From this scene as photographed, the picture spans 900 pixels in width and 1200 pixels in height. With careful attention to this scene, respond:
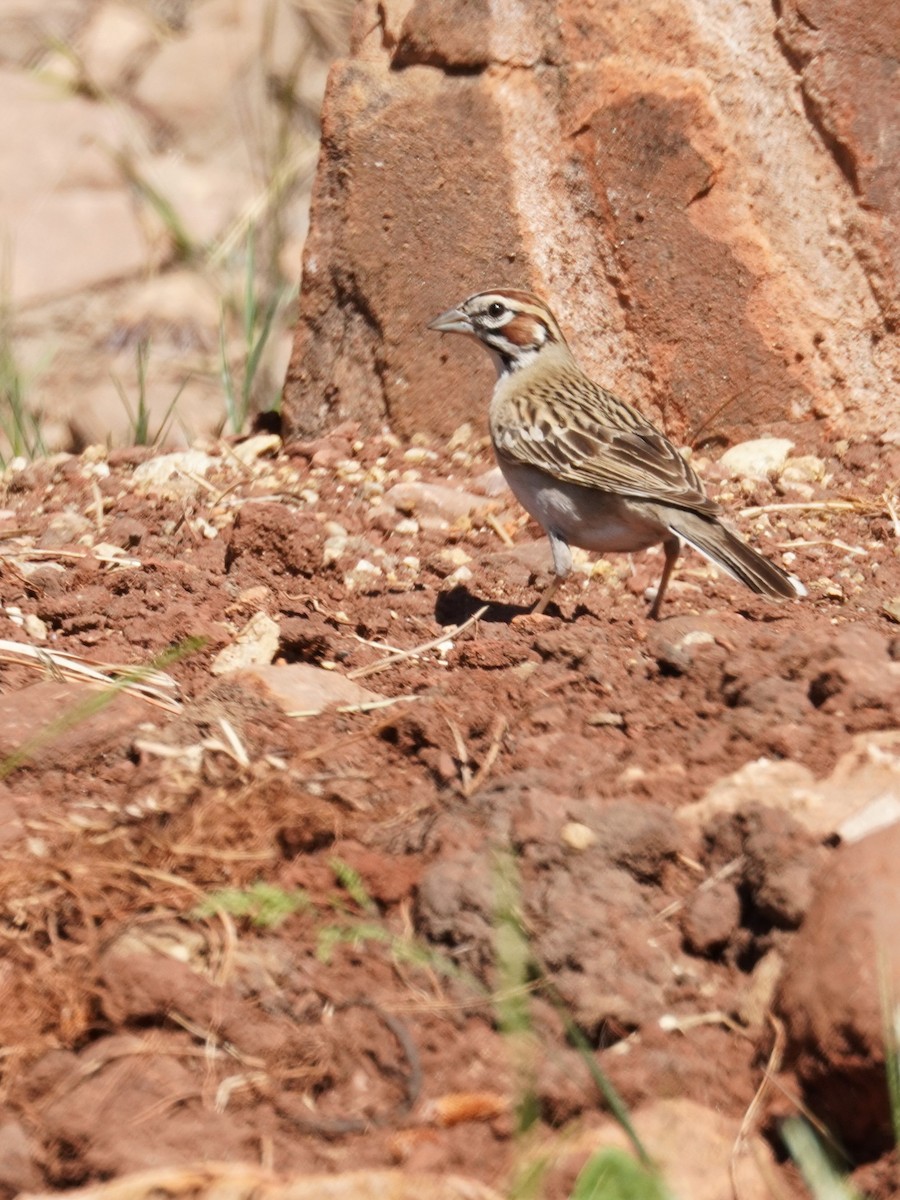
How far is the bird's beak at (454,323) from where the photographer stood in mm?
6277

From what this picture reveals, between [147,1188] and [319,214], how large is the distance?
4.92 meters

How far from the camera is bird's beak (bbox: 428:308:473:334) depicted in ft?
20.6

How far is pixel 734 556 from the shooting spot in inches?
204

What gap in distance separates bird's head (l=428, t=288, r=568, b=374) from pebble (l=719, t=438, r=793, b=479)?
896 millimetres

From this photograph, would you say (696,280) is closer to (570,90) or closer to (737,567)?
(570,90)

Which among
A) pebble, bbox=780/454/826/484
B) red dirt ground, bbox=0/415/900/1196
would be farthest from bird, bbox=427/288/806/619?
red dirt ground, bbox=0/415/900/1196

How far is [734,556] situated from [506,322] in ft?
5.16

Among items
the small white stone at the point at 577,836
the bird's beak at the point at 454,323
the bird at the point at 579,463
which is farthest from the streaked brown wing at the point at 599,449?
the small white stone at the point at 577,836

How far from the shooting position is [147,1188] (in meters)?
2.61

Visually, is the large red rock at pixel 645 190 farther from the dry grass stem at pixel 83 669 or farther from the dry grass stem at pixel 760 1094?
the dry grass stem at pixel 760 1094

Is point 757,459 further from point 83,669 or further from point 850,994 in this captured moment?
point 850,994

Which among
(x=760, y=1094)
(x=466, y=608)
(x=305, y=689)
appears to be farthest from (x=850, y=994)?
(x=466, y=608)

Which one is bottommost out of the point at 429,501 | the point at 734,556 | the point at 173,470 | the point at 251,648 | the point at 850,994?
the point at 173,470

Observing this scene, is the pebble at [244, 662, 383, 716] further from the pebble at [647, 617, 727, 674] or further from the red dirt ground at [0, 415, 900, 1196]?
the pebble at [647, 617, 727, 674]
